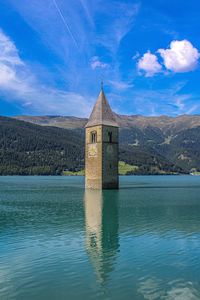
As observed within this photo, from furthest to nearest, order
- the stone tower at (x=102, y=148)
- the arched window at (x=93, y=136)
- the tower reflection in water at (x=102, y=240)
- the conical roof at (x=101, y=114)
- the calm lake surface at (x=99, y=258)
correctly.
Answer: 1. the arched window at (x=93, y=136)
2. the conical roof at (x=101, y=114)
3. the stone tower at (x=102, y=148)
4. the tower reflection in water at (x=102, y=240)
5. the calm lake surface at (x=99, y=258)

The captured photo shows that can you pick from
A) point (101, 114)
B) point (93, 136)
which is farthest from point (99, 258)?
point (93, 136)

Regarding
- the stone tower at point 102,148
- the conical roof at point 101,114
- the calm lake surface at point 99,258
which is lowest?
the calm lake surface at point 99,258

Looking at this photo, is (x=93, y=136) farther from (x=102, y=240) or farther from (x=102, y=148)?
(x=102, y=240)

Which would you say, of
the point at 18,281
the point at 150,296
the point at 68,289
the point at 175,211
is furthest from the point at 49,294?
the point at 175,211

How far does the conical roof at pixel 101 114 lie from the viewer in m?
72.4

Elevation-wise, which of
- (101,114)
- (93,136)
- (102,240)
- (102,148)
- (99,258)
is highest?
(101,114)

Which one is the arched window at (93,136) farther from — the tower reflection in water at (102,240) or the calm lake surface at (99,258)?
the calm lake surface at (99,258)

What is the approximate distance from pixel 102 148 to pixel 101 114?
7.21 metres

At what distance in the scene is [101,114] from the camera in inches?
2859

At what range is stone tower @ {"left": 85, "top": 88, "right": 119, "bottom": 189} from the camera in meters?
70.8

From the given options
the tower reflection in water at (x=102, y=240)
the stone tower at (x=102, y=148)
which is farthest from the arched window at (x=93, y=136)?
the tower reflection in water at (x=102, y=240)

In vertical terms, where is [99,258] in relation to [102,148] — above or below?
below

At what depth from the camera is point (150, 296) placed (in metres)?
12.9

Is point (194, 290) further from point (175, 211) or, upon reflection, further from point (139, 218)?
point (175, 211)
